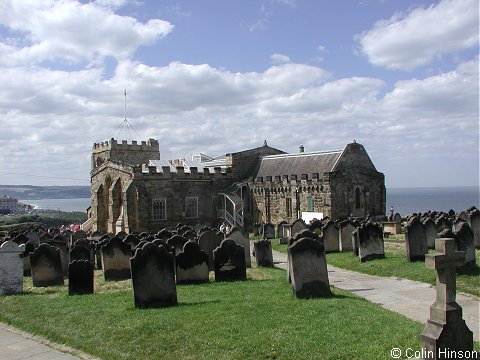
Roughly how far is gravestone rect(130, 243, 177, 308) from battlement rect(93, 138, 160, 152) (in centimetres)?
4675

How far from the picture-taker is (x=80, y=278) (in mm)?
12188

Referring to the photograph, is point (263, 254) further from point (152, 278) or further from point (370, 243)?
point (152, 278)

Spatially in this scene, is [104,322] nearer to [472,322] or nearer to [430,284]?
[472,322]

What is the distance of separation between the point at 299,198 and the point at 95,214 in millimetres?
19359

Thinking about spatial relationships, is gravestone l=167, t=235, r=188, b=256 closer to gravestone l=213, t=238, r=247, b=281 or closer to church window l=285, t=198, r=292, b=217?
gravestone l=213, t=238, r=247, b=281

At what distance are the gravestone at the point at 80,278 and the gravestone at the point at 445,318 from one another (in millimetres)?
8914

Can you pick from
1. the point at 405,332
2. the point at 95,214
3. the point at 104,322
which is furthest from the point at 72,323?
the point at 95,214

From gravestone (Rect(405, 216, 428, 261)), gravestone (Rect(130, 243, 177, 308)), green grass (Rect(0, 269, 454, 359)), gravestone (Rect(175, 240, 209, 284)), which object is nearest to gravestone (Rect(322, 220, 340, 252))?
gravestone (Rect(405, 216, 428, 261))

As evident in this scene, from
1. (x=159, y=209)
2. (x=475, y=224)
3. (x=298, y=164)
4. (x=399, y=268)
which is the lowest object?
(x=399, y=268)

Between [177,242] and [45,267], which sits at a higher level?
[177,242]

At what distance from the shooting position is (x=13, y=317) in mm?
10000

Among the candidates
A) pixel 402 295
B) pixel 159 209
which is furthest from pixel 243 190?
pixel 402 295

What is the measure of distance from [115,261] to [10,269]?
2.95 meters

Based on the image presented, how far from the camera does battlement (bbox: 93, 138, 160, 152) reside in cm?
5495
